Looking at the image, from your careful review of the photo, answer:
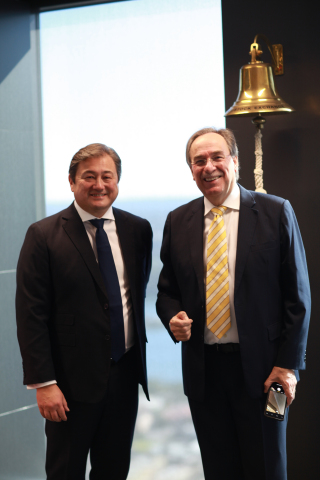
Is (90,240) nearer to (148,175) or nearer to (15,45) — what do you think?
(148,175)

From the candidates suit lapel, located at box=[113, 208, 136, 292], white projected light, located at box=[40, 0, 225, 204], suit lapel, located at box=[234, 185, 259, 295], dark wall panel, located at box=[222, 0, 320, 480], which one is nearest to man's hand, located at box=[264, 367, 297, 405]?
suit lapel, located at box=[234, 185, 259, 295]

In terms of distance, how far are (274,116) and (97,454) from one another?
1.74m

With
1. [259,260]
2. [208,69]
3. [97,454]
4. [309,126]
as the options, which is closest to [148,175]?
[208,69]

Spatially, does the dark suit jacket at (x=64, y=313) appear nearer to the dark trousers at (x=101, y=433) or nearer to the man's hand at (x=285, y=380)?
the dark trousers at (x=101, y=433)

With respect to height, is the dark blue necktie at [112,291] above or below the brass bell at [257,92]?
below

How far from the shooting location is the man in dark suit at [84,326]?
1921 mm

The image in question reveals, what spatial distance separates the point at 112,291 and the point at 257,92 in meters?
1.08

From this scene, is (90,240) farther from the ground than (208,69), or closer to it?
closer to it

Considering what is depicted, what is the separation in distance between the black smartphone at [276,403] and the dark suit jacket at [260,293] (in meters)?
0.05

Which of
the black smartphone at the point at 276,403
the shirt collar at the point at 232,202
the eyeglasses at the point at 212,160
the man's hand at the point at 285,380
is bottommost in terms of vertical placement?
the black smartphone at the point at 276,403

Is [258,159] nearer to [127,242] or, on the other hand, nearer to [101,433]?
[127,242]

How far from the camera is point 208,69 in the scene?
109 inches

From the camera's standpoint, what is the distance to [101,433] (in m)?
2.04

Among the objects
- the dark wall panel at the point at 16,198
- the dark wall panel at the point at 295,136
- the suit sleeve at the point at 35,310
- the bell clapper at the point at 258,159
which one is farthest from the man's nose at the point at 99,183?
the dark wall panel at the point at 16,198
